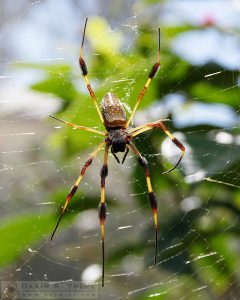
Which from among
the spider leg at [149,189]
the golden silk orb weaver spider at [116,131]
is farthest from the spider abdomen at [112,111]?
the spider leg at [149,189]

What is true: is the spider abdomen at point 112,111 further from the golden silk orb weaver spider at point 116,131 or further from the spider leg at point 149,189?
the spider leg at point 149,189

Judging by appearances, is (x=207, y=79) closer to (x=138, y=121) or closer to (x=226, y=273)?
(x=138, y=121)

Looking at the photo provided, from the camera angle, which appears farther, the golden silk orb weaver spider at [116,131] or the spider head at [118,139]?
the spider head at [118,139]

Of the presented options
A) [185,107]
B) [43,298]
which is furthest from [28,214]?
[185,107]

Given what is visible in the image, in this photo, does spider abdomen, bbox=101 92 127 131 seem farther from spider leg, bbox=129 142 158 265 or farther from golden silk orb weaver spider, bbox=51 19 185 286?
spider leg, bbox=129 142 158 265

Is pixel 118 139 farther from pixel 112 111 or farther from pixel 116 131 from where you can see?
pixel 112 111

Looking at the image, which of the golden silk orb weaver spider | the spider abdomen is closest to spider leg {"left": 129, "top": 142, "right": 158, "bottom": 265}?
the golden silk orb weaver spider

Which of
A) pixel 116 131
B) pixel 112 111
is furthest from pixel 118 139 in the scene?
pixel 112 111
